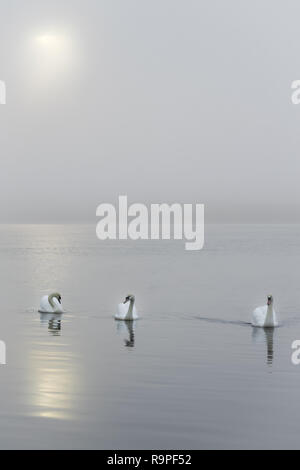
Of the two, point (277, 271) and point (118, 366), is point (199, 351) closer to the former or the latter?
point (118, 366)

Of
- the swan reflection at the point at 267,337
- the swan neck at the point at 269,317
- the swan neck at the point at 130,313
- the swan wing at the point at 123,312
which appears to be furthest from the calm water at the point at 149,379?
the swan neck at the point at 269,317

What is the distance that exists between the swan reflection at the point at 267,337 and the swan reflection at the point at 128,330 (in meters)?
4.72

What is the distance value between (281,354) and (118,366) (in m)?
6.10

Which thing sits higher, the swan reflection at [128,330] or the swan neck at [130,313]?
the swan neck at [130,313]

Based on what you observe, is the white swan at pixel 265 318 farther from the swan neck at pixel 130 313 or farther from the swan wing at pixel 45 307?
the swan wing at pixel 45 307

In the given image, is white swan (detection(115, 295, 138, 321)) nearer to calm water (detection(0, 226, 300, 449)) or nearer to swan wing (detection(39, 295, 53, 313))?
calm water (detection(0, 226, 300, 449))

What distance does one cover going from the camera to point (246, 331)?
3133 centimetres

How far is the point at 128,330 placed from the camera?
30.9m

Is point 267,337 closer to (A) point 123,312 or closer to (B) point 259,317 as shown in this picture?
(B) point 259,317

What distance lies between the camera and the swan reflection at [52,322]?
29.8 metres

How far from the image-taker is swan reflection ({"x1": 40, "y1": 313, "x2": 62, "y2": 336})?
2984 centimetres

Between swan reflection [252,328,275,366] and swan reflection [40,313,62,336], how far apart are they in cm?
775

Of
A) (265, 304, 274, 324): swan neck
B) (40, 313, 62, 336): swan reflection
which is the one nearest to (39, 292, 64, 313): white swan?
(40, 313, 62, 336): swan reflection
